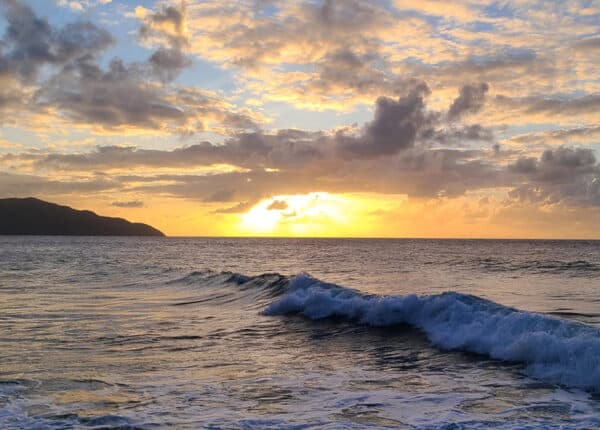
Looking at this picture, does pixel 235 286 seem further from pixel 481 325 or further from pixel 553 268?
pixel 553 268

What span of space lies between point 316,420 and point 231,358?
16.5ft

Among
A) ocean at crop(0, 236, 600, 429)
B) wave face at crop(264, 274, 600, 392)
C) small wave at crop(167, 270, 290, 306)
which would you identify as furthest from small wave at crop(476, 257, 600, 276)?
wave face at crop(264, 274, 600, 392)

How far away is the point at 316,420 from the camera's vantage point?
823cm

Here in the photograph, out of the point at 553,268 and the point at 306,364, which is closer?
the point at 306,364

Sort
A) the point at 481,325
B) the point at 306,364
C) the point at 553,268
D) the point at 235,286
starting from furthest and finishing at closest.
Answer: the point at 553,268 < the point at 235,286 < the point at 481,325 < the point at 306,364

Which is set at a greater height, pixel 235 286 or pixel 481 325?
pixel 481 325

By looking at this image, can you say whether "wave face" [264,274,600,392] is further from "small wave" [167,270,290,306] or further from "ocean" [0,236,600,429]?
"small wave" [167,270,290,306]

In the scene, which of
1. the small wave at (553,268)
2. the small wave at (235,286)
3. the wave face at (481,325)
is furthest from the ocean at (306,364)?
the small wave at (553,268)

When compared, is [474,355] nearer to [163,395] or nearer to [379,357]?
[379,357]

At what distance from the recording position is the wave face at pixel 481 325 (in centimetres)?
1105

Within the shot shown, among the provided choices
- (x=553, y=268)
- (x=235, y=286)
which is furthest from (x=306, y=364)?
(x=553, y=268)

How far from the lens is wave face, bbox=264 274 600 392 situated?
1105 cm

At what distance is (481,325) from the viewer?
48.8 feet

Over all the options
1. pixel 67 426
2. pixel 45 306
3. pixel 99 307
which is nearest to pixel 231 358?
pixel 67 426
